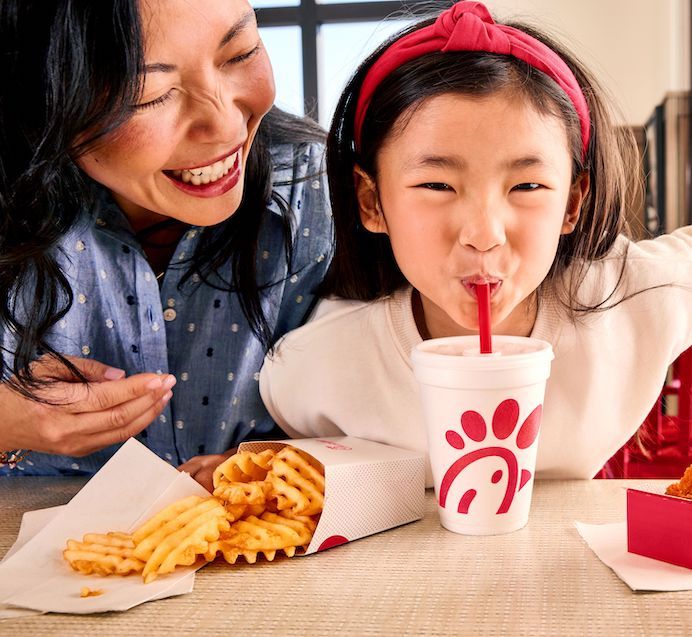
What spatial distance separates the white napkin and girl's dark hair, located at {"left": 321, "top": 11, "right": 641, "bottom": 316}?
1.15ft

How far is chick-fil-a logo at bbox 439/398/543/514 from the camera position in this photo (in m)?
0.95

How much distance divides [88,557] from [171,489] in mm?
176

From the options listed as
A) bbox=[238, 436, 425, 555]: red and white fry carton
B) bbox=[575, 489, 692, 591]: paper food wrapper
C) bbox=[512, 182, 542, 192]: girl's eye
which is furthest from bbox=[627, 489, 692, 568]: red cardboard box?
Result: bbox=[512, 182, 542, 192]: girl's eye

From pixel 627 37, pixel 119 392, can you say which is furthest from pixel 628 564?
pixel 627 37

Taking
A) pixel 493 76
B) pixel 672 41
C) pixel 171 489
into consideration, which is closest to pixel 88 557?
pixel 171 489

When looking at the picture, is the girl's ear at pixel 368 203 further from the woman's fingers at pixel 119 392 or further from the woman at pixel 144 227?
the woman's fingers at pixel 119 392

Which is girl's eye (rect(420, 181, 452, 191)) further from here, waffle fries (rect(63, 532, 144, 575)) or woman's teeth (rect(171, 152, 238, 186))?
waffle fries (rect(63, 532, 144, 575))

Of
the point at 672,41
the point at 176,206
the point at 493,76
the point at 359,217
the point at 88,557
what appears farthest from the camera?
the point at 672,41

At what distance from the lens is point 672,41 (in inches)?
159

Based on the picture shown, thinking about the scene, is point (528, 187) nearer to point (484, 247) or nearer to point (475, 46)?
point (484, 247)

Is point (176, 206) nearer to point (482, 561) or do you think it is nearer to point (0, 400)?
point (0, 400)

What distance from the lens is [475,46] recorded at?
1.07m

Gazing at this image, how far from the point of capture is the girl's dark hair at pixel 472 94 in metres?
1.05

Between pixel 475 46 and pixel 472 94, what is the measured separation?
8 centimetres
